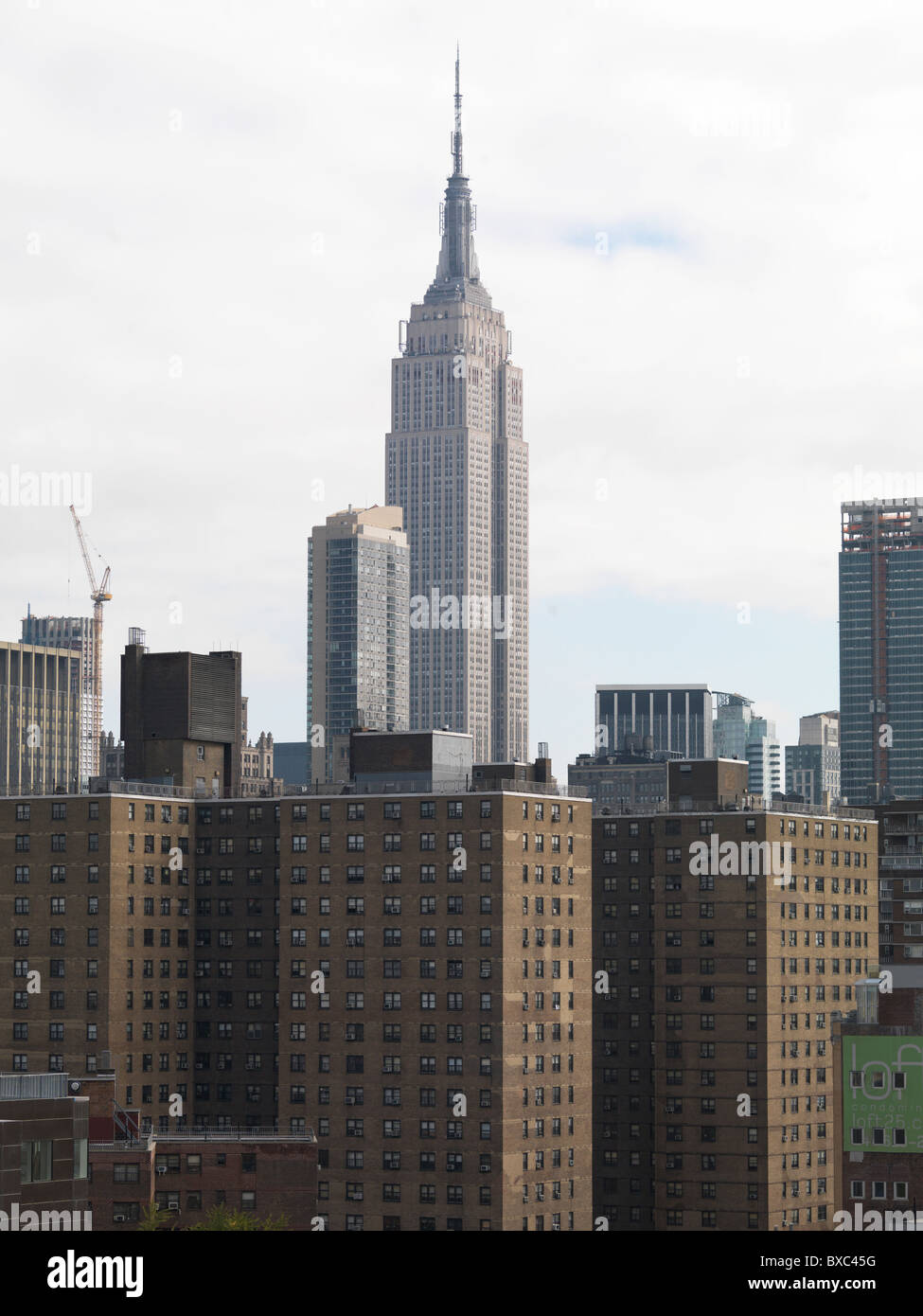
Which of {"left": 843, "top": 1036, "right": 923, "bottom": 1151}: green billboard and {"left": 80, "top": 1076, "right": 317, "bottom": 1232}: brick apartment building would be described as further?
{"left": 80, "top": 1076, "right": 317, "bottom": 1232}: brick apartment building

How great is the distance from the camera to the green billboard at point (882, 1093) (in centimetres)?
15825

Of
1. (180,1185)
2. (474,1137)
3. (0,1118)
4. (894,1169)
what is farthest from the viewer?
(474,1137)

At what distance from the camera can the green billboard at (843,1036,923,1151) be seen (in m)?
158

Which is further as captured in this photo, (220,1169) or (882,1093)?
(220,1169)

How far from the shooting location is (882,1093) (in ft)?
528

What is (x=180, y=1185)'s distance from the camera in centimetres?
18075

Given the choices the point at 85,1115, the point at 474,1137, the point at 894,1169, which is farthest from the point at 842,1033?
the point at 85,1115

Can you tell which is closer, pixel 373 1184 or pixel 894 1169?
pixel 894 1169

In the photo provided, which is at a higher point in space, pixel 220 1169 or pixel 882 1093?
pixel 882 1093

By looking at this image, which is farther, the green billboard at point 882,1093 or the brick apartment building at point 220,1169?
the brick apartment building at point 220,1169
